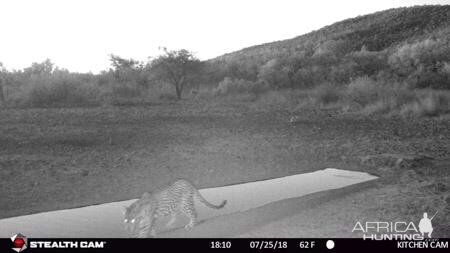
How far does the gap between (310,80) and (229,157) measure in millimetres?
19305

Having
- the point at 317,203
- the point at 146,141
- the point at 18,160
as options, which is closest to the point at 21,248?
the point at 317,203

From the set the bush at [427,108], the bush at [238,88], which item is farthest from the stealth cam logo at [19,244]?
the bush at [238,88]

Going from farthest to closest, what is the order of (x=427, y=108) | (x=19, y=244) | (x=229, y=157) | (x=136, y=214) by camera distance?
(x=427, y=108) < (x=229, y=157) < (x=136, y=214) < (x=19, y=244)

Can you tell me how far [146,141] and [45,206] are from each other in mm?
5163

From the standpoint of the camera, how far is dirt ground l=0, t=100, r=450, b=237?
6.05m

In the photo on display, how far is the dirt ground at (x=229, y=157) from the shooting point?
605 cm

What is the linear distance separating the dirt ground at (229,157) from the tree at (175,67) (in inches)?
499

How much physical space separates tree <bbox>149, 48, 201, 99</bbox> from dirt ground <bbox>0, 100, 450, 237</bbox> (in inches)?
499

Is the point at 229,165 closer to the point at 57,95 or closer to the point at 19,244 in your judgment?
the point at 19,244

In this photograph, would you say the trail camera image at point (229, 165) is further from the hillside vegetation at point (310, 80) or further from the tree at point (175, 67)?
the tree at point (175, 67)

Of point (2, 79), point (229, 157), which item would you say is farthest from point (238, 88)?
point (229, 157)

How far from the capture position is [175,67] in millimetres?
28969

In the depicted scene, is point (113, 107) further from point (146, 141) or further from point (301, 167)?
point (301, 167)

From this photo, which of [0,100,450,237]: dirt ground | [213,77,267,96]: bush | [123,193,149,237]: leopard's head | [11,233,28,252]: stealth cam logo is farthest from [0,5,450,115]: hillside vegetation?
[11,233,28,252]: stealth cam logo
